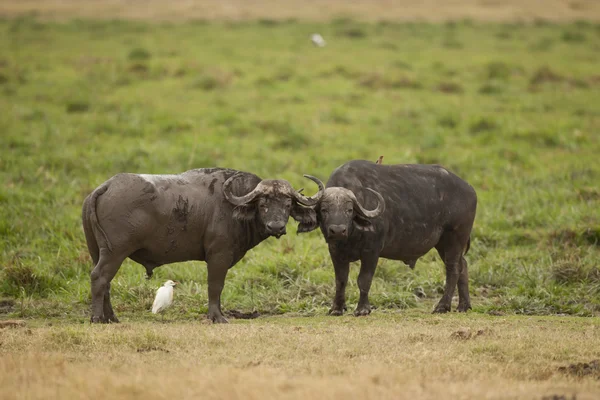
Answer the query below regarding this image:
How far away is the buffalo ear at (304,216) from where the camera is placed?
8648 mm

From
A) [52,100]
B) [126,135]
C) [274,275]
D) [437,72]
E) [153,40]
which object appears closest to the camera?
[274,275]

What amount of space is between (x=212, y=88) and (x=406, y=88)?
4235 mm

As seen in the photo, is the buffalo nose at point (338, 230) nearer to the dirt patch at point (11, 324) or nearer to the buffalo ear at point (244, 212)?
the buffalo ear at point (244, 212)

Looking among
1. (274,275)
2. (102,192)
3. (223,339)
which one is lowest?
(274,275)

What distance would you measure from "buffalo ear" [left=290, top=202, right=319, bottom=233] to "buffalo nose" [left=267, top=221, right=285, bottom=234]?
1.28 feet

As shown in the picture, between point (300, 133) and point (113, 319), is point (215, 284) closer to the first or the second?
point (113, 319)

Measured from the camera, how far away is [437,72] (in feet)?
71.2

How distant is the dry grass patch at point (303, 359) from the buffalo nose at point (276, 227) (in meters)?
0.85

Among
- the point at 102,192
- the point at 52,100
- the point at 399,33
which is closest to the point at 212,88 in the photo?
the point at 52,100

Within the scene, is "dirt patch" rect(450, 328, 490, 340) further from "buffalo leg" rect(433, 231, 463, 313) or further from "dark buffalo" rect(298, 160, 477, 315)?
"buffalo leg" rect(433, 231, 463, 313)

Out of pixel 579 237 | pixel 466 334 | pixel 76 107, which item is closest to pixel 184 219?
A: pixel 466 334

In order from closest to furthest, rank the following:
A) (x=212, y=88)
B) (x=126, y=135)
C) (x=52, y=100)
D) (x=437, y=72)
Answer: (x=126, y=135), (x=52, y=100), (x=212, y=88), (x=437, y=72)

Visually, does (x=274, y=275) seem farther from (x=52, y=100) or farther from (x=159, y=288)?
(x=52, y=100)

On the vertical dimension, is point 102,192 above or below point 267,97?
above
